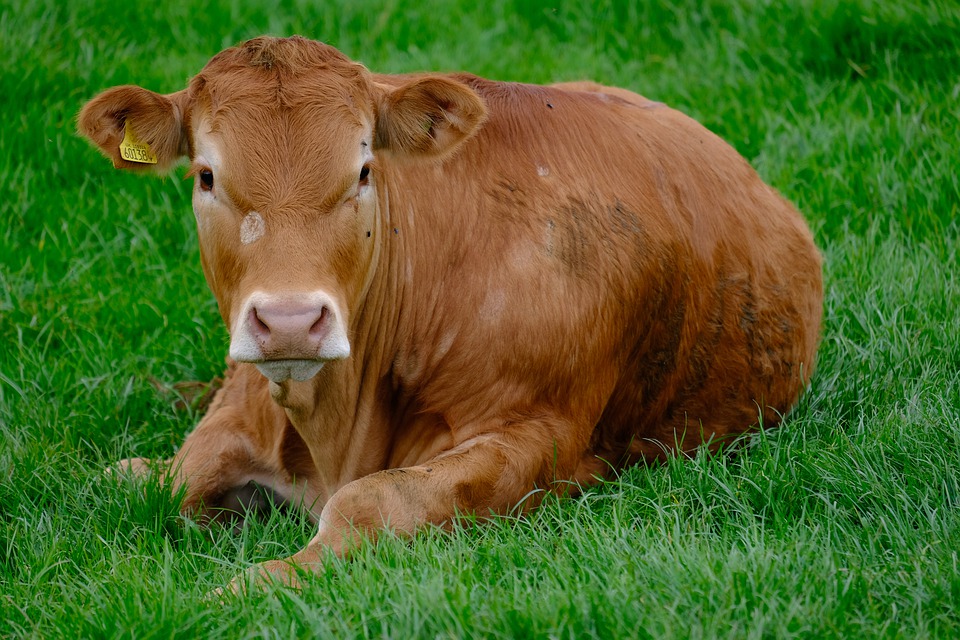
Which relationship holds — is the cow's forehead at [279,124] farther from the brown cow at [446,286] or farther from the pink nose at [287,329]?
the pink nose at [287,329]

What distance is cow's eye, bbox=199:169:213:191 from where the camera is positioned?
456cm

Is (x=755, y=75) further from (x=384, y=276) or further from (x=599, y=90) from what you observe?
(x=384, y=276)

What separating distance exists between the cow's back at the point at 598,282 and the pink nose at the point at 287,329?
93 centimetres

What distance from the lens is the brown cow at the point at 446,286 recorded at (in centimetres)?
441

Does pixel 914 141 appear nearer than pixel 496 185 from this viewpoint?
No

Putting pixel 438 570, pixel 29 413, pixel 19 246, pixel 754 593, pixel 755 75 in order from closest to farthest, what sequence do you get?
pixel 754 593 → pixel 438 570 → pixel 29 413 → pixel 19 246 → pixel 755 75

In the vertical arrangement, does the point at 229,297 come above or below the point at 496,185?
below

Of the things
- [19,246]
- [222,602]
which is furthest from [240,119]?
[19,246]

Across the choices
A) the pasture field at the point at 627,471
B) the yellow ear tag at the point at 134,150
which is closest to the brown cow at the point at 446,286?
the yellow ear tag at the point at 134,150

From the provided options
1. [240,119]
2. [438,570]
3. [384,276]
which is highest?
[240,119]

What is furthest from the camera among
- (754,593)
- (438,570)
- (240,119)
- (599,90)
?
(599,90)

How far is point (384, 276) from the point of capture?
200 inches

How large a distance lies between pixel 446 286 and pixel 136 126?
4.55ft

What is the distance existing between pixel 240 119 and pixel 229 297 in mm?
690
